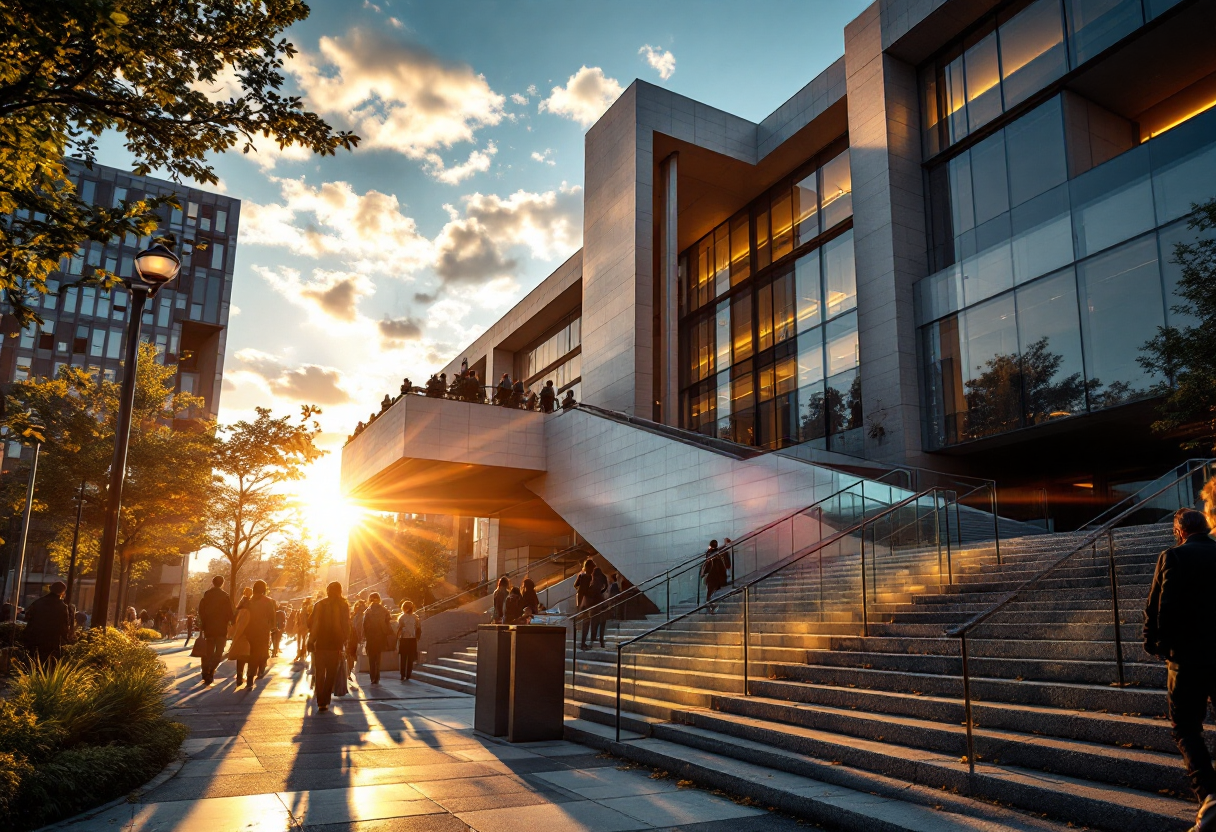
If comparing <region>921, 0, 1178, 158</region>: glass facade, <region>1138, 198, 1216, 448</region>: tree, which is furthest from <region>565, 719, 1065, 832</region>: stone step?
<region>921, 0, 1178, 158</region>: glass facade

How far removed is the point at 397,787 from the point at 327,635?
18.5 ft

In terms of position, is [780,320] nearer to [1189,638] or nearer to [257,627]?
[257,627]

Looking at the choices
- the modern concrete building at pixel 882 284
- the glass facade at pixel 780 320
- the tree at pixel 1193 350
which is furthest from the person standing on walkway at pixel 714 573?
the glass facade at pixel 780 320

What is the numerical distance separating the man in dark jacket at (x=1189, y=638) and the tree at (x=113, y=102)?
825cm

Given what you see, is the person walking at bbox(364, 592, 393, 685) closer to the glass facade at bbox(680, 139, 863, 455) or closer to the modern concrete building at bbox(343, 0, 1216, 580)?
the modern concrete building at bbox(343, 0, 1216, 580)

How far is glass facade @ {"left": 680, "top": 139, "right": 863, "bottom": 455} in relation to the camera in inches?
1070

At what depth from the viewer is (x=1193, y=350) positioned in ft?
49.4

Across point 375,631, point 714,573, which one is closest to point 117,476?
point 375,631

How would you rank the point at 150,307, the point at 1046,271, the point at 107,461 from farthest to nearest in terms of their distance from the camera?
the point at 150,307 → the point at 107,461 → the point at 1046,271

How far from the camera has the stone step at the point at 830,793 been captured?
527 cm

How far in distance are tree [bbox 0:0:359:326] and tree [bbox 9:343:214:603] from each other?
20.9 m

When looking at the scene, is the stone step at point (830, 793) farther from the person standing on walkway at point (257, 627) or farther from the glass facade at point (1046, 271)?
the glass facade at point (1046, 271)

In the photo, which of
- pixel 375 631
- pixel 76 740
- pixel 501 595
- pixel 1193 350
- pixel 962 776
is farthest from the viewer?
pixel 375 631

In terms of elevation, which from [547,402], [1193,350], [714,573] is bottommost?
Result: [714,573]
